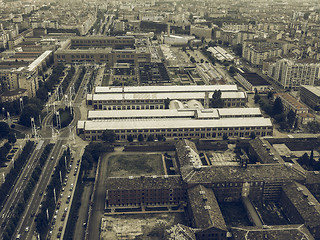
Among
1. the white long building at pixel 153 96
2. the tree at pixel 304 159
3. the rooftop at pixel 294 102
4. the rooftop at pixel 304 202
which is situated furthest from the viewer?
the white long building at pixel 153 96

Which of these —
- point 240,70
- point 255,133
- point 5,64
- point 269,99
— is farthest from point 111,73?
point 255,133

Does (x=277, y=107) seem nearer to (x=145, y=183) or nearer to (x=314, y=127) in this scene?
(x=314, y=127)

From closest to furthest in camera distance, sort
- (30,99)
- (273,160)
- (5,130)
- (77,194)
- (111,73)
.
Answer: (77,194) → (273,160) → (5,130) → (30,99) → (111,73)

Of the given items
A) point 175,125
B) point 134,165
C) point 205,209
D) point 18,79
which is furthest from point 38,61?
point 205,209

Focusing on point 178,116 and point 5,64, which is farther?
point 5,64

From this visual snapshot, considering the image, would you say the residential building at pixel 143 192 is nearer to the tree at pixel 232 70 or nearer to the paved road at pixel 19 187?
the paved road at pixel 19 187

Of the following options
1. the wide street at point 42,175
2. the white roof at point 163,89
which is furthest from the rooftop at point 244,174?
the white roof at point 163,89

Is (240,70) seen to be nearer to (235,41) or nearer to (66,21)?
(235,41)
